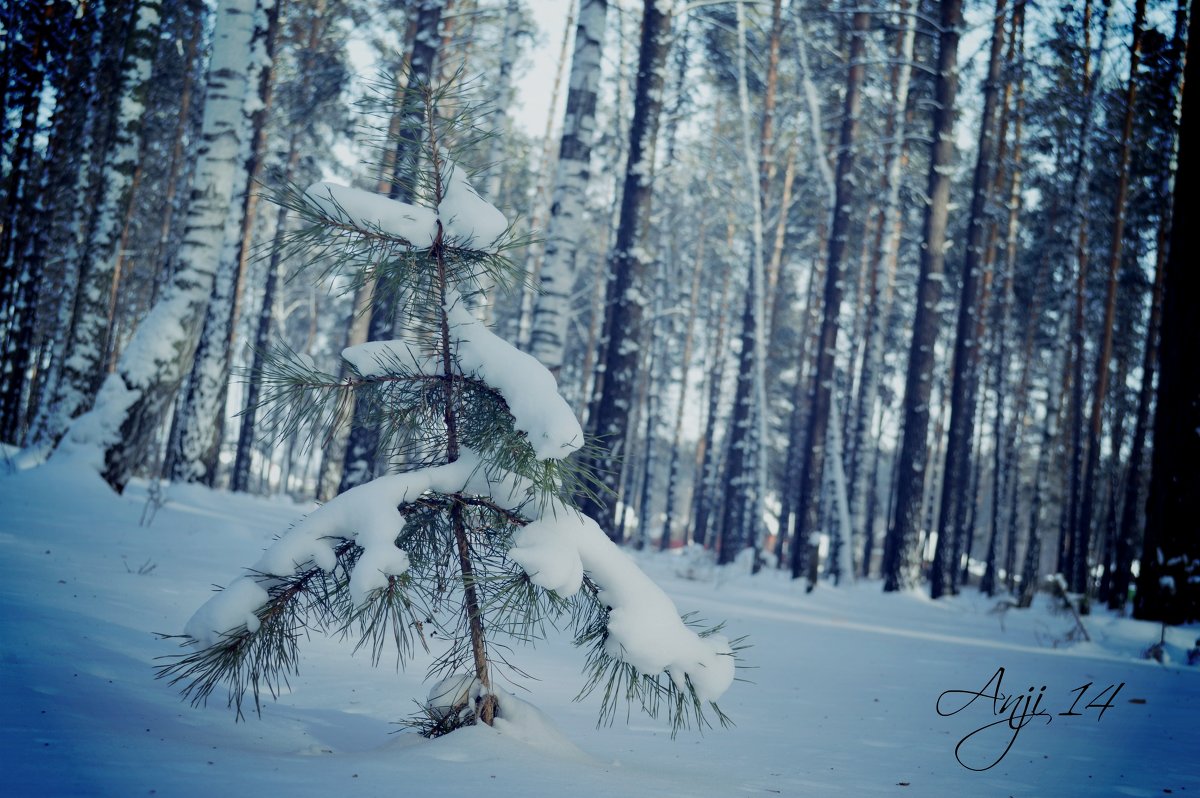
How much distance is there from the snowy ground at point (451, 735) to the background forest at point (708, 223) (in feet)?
2.74

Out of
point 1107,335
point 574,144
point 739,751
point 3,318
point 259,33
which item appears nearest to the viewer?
point 739,751

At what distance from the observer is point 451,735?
6.79ft

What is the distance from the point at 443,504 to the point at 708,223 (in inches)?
862

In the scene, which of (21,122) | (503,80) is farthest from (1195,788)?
(21,122)

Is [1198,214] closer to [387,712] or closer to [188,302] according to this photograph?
[387,712]

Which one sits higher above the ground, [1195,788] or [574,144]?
[574,144]

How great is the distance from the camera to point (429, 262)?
2.28m

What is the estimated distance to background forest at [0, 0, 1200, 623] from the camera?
6.43m

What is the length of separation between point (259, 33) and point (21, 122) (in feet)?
15.2

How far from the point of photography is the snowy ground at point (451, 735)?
5.78 feet

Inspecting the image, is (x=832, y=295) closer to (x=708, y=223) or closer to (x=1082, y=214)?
(x=1082, y=214)

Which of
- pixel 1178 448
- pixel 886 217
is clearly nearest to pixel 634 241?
pixel 1178 448
